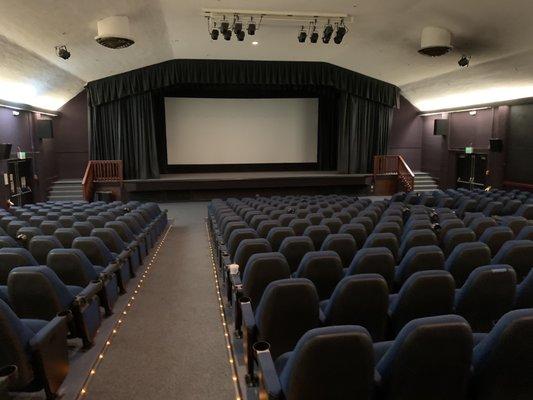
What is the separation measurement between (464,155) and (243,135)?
8.72 meters

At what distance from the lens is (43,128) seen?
42.6 feet

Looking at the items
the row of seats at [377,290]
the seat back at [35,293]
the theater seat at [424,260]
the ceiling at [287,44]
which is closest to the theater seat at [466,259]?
the row of seats at [377,290]

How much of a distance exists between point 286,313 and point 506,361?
1.20 metres

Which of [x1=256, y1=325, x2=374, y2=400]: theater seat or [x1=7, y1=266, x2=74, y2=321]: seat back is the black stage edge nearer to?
[x1=7, y1=266, x2=74, y2=321]: seat back

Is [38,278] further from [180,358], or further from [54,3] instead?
[54,3]

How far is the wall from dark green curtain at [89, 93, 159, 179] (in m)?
0.78

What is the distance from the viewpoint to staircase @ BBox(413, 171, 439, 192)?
16.2 m

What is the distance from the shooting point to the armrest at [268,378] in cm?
193

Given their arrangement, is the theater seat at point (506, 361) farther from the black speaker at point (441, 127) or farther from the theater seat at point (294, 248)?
the black speaker at point (441, 127)

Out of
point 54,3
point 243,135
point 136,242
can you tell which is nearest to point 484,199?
point 136,242

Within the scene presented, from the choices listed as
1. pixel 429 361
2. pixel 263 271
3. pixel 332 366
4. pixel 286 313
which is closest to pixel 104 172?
pixel 263 271

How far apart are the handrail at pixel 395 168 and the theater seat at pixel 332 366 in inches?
564

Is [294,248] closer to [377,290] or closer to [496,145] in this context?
[377,290]

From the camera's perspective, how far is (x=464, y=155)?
15.0 metres
